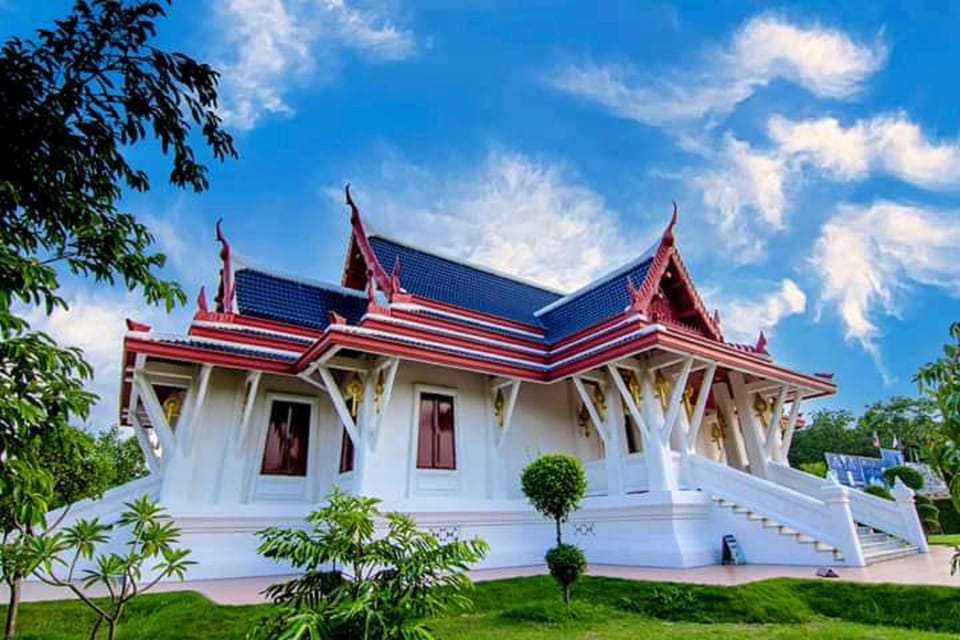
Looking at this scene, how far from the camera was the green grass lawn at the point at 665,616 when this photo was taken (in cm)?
389

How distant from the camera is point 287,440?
8109 millimetres

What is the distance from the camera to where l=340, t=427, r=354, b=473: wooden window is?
7.90 m

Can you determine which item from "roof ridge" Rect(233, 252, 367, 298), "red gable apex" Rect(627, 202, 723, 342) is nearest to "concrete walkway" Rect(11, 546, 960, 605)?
"red gable apex" Rect(627, 202, 723, 342)

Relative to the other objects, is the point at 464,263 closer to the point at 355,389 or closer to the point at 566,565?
the point at 355,389

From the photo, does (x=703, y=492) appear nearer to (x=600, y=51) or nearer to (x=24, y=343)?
(x=600, y=51)

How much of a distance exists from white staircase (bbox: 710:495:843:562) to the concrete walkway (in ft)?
0.93

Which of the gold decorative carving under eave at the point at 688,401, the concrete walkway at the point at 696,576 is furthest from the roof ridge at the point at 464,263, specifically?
the concrete walkway at the point at 696,576

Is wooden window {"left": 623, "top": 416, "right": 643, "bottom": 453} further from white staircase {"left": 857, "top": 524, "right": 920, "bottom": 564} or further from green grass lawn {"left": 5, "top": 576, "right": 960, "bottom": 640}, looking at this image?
green grass lawn {"left": 5, "top": 576, "right": 960, "bottom": 640}

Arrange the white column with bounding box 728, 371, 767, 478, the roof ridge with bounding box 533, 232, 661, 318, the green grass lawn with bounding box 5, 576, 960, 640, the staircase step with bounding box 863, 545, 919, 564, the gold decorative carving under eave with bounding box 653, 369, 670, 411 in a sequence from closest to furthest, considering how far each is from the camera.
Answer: the green grass lawn with bounding box 5, 576, 960, 640
the staircase step with bounding box 863, 545, 919, 564
the gold decorative carving under eave with bounding box 653, 369, 670, 411
the roof ridge with bounding box 533, 232, 661, 318
the white column with bounding box 728, 371, 767, 478

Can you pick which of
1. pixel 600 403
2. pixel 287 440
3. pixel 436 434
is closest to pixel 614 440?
pixel 600 403

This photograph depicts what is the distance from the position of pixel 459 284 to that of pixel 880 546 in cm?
793

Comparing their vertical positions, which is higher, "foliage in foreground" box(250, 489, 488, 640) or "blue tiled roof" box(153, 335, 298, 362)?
"blue tiled roof" box(153, 335, 298, 362)

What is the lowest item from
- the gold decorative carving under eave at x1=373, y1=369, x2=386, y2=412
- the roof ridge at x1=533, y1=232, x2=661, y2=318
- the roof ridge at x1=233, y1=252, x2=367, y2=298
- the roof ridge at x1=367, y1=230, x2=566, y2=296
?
the gold decorative carving under eave at x1=373, y1=369, x2=386, y2=412

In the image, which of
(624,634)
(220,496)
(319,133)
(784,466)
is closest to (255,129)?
(319,133)
